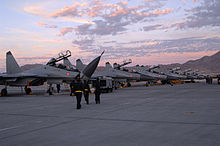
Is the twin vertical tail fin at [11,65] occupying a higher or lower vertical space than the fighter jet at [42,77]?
higher

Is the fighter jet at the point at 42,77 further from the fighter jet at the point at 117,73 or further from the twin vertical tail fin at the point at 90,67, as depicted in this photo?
the fighter jet at the point at 117,73

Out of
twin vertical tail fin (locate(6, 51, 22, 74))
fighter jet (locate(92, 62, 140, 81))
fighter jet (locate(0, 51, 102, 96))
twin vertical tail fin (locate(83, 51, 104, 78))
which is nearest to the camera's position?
twin vertical tail fin (locate(83, 51, 104, 78))

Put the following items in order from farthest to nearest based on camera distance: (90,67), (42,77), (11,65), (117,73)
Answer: (117,73), (11,65), (42,77), (90,67)

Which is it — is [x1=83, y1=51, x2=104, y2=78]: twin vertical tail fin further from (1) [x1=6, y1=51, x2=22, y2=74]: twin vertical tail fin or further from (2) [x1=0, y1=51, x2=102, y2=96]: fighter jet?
(1) [x1=6, y1=51, x2=22, y2=74]: twin vertical tail fin

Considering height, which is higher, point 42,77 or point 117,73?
point 117,73

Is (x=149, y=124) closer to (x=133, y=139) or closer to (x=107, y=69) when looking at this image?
(x=133, y=139)

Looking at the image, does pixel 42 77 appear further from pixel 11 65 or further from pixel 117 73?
pixel 117 73

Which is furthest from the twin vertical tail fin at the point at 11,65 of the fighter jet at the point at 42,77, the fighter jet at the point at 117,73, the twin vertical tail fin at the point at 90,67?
the fighter jet at the point at 117,73

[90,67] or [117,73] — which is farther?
[117,73]

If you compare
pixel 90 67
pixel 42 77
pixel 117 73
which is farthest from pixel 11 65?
pixel 117 73

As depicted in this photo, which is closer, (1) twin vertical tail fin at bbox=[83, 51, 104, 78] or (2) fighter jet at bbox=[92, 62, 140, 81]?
(1) twin vertical tail fin at bbox=[83, 51, 104, 78]

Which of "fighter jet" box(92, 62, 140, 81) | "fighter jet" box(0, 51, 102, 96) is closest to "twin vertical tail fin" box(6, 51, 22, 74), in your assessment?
"fighter jet" box(0, 51, 102, 96)

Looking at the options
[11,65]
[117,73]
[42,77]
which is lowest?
[42,77]

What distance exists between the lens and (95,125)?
7.91 metres
